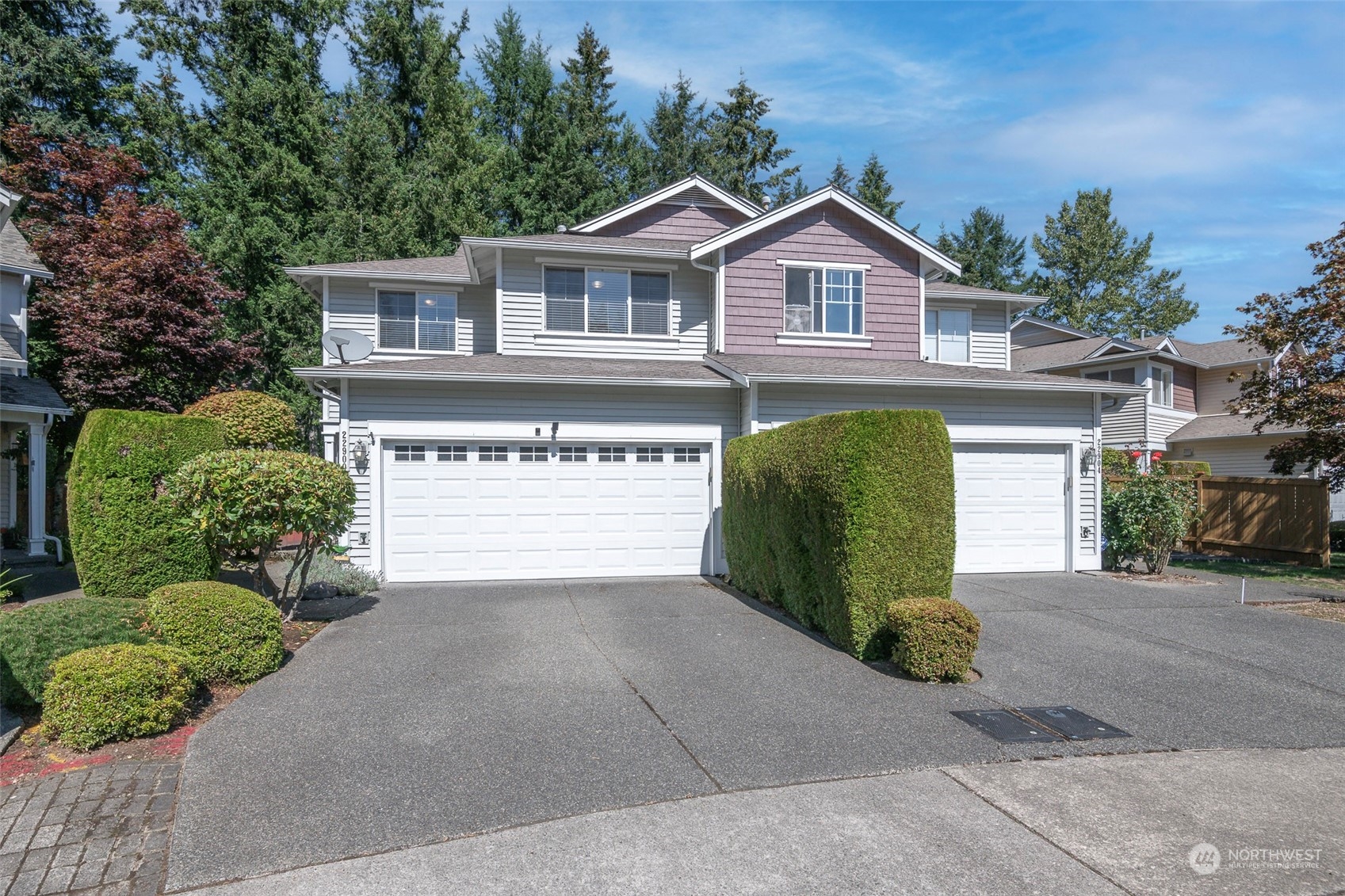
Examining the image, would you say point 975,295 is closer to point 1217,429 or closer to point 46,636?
point 1217,429

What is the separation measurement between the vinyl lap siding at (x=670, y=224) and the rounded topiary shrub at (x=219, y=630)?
11.9m

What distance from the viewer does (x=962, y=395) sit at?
1292 centimetres

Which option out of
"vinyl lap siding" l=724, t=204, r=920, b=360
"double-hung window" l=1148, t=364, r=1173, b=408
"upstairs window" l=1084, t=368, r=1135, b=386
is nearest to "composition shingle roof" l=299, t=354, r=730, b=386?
"vinyl lap siding" l=724, t=204, r=920, b=360

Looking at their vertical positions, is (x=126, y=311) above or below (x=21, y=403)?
above

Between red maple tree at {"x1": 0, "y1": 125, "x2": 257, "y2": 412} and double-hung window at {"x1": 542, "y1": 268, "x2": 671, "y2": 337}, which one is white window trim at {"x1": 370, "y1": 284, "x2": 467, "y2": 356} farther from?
red maple tree at {"x1": 0, "y1": 125, "x2": 257, "y2": 412}

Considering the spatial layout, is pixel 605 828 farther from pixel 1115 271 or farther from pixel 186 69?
pixel 1115 271

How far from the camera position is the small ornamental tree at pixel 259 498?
26.4ft

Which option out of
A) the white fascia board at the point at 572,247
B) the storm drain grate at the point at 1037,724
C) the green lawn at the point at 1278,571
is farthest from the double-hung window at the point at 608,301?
the green lawn at the point at 1278,571

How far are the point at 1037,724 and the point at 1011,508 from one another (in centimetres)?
816

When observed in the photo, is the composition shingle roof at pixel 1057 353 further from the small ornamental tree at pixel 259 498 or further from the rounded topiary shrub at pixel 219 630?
the rounded topiary shrub at pixel 219 630

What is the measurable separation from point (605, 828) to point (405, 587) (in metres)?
8.46

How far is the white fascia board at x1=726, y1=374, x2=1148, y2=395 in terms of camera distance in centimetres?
1194

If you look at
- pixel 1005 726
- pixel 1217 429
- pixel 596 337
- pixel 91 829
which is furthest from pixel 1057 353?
pixel 91 829

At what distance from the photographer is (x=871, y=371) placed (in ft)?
42.8
